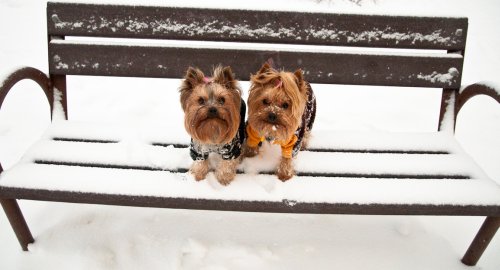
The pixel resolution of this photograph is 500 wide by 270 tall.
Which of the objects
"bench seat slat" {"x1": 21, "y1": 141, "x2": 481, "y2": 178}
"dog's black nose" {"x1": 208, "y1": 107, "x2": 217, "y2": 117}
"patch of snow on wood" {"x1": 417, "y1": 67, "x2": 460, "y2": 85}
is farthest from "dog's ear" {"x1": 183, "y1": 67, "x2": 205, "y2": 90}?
"patch of snow on wood" {"x1": 417, "y1": 67, "x2": 460, "y2": 85}

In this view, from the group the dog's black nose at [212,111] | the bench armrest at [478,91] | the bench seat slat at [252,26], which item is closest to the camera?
the dog's black nose at [212,111]

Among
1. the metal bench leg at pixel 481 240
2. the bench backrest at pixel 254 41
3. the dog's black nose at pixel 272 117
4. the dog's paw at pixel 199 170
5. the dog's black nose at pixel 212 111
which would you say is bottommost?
the metal bench leg at pixel 481 240

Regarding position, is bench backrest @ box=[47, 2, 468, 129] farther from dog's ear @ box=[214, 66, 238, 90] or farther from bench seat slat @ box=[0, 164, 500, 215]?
bench seat slat @ box=[0, 164, 500, 215]

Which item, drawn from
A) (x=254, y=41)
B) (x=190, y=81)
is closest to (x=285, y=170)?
(x=190, y=81)

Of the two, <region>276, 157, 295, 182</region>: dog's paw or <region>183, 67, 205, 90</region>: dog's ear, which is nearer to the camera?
<region>183, 67, 205, 90</region>: dog's ear

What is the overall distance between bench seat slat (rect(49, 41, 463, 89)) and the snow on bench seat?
1.43ft

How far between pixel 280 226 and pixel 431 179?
1120 mm

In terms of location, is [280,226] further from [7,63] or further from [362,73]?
[7,63]

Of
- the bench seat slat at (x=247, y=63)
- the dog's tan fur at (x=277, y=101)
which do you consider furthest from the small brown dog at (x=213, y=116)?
the bench seat slat at (x=247, y=63)

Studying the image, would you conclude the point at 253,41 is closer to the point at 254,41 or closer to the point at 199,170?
the point at 254,41

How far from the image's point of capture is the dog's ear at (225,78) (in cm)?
209

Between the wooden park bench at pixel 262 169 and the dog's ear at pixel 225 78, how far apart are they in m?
0.56

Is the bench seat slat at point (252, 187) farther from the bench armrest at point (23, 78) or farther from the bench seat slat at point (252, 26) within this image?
the bench seat slat at point (252, 26)

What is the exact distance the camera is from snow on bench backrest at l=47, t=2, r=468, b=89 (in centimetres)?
269
